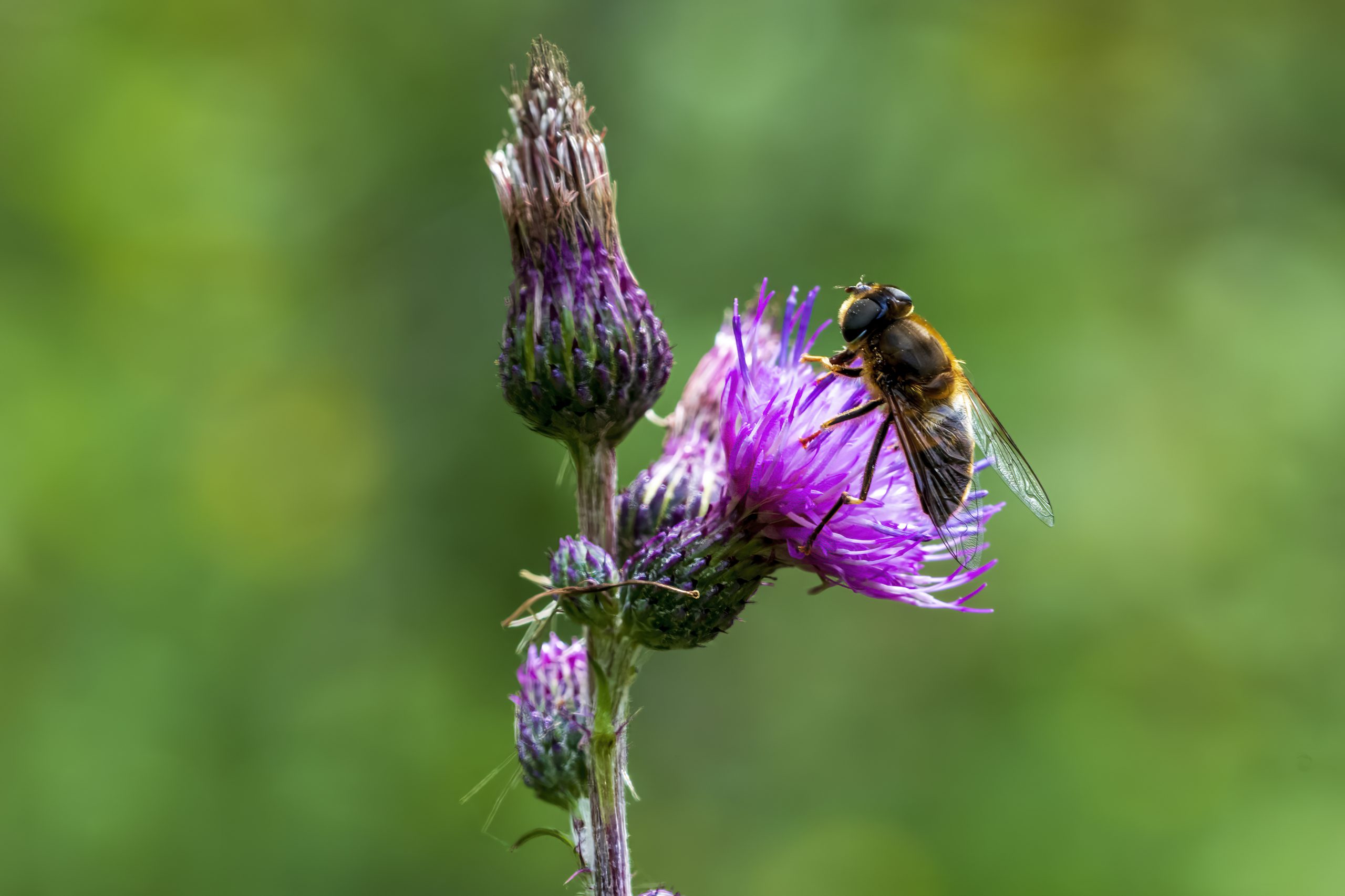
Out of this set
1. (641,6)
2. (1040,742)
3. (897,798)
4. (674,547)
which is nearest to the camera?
(674,547)

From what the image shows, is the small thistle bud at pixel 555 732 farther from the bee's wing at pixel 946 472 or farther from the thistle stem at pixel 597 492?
the bee's wing at pixel 946 472

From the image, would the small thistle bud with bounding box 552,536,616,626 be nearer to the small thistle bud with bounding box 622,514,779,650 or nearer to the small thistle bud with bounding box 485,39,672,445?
the small thistle bud with bounding box 622,514,779,650

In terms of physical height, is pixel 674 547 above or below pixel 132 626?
below

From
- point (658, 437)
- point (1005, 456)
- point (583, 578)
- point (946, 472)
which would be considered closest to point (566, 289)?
point (583, 578)

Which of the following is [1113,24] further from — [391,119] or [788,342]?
[788,342]

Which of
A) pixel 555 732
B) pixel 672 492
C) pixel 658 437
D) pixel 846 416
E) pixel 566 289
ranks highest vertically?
pixel 658 437

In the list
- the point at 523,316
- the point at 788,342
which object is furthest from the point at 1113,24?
the point at 523,316

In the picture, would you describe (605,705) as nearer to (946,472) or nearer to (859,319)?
(946,472)
